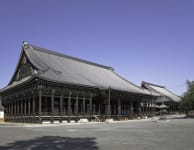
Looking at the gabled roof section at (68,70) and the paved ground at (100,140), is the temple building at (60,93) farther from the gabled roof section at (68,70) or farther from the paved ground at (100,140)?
the paved ground at (100,140)

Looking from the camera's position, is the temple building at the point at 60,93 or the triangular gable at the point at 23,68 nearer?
the temple building at the point at 60,93

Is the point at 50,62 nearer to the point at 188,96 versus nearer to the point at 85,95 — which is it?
the point at 85,95

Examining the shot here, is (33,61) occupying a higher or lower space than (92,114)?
higher

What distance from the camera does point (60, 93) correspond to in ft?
148

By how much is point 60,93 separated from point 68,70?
30.5 ft

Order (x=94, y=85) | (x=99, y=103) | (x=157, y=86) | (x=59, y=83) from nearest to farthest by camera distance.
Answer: (x=59, y=83) → (x=94, y=85) → (x=99, y=103) → (x=157, y=86)

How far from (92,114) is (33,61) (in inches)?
513

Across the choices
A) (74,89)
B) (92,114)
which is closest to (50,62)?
(74,89)

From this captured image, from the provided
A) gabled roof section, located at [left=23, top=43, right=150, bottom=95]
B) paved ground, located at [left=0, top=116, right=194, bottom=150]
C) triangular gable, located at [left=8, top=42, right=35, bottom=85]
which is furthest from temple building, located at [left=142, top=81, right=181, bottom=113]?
paved ground, located at [left=0, top=116, right=194, bottom=150]

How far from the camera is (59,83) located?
145 ft

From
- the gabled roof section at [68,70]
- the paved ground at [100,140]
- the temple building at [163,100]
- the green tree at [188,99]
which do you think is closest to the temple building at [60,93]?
the gabled roof section at [68,70]

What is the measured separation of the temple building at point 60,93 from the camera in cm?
4397

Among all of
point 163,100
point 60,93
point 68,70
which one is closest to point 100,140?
point 60,93

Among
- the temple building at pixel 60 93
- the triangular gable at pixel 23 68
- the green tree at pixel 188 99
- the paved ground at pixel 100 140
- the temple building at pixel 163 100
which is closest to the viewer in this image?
the paved ground at pixel 100 140
